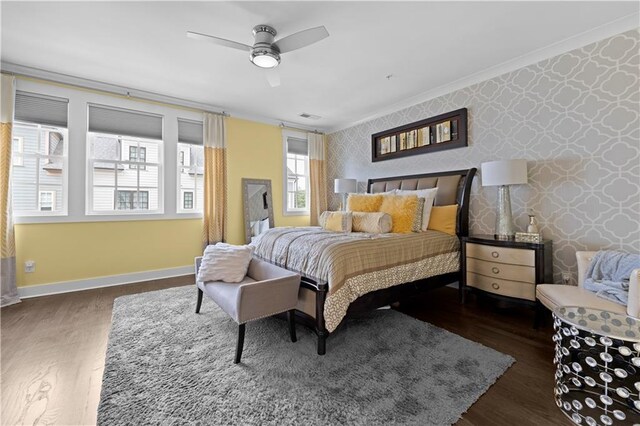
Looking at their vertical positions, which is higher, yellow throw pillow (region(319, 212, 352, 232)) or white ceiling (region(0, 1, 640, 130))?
white ceiling (region(0, 1, 640, 130))

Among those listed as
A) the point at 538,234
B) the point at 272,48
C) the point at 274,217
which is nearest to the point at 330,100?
the point at 272,48

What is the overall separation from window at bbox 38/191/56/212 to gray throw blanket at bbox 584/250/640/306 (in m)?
5.91

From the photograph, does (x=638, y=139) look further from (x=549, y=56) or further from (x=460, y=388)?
(x=460, y=388)

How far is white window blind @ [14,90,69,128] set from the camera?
11.0 feet

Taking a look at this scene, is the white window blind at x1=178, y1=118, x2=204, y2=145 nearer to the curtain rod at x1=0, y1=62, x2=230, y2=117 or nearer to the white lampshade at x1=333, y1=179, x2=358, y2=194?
the curtain rod at x1=0, y1=62, x2=230, y2=117

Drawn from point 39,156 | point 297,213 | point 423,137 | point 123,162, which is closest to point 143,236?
point 123,162

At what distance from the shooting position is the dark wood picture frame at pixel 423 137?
3736 mm

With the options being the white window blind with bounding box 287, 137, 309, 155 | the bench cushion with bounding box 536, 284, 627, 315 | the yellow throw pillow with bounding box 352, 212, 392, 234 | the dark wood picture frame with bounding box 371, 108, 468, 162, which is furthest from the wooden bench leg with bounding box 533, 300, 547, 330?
the white window blind with bounding box 287, 137, 309, 155

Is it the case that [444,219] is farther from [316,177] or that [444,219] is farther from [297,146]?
[297,146]

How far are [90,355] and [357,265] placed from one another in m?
2.20

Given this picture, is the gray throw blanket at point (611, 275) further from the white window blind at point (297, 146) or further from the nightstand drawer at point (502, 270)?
the white window blind at point (297, 146)

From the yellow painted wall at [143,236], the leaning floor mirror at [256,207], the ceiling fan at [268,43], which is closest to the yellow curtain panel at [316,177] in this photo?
the yellow painted wall at [143,236]

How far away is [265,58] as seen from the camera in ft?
8.48

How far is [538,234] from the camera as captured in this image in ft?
9.13
